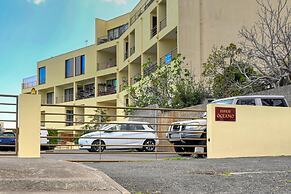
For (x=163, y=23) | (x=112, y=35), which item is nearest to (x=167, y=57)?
(x=163, y=23)

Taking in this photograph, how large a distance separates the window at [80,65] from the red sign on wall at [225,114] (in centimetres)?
3549

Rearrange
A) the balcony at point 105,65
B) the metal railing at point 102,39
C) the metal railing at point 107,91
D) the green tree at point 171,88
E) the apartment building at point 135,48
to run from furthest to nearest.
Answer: the metal railing at point 102,39
the balcony at point 105,65
the metal railing at point 107,91
the apartment building at point 135,48
the green tree at point 171,88

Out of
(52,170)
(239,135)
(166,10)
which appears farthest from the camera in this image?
(166,10)

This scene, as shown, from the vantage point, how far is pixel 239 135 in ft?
48.2

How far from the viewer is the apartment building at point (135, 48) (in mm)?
28641

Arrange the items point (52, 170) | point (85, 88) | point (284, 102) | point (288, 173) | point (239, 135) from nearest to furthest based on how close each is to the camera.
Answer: point (52, 170)
point (288, 173)
point (239, 135)
point (284, 102)
point (85, 88)

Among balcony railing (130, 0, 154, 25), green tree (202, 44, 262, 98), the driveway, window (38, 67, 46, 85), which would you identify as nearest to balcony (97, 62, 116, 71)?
balcony railing (130, 0, 154, 25)

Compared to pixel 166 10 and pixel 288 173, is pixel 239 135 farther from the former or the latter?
pixel 166 10

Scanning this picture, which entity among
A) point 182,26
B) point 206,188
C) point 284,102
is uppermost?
point 182,26

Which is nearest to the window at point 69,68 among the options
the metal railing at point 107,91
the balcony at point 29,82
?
the metal railing at point 107,91

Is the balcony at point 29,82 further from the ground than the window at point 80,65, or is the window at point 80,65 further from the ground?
the window at point 80,65

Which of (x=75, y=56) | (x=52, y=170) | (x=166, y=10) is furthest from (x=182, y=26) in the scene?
(x=75, y=56)

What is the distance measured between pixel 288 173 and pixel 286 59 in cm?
1276

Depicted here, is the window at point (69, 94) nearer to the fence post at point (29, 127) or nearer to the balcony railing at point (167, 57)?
the balcony railing at point (167, 57)
